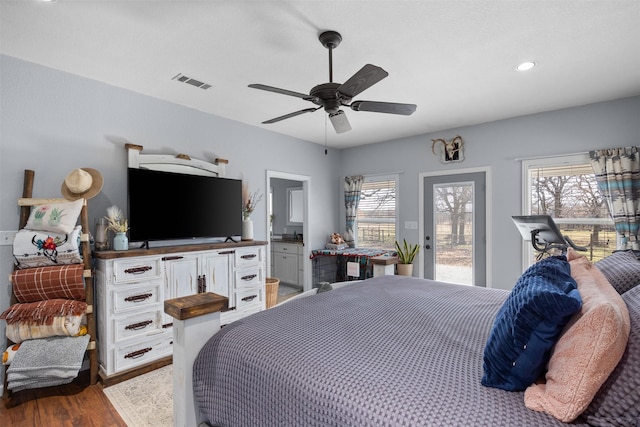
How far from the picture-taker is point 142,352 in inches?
109

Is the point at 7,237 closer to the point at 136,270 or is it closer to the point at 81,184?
the point at 81,184

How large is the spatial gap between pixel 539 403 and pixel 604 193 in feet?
11.9

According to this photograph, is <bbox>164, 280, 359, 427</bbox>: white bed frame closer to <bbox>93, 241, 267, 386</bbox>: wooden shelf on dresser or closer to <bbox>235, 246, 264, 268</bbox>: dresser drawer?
<bbox>93, 241, 267, 386</bbox>: wooden shelf on dresser

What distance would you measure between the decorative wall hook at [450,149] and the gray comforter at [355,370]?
311 cm

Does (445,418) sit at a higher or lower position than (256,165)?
lower

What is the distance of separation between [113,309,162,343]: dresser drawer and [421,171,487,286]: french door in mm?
3589

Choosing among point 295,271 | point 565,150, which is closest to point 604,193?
point 565,150

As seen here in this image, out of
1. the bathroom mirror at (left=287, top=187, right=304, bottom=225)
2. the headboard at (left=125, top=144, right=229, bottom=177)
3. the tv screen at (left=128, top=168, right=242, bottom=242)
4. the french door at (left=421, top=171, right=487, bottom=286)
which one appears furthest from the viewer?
the bathroom mirror at (left=287, top=187, right=304, bottom=225)

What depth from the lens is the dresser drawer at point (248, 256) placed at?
3551mm

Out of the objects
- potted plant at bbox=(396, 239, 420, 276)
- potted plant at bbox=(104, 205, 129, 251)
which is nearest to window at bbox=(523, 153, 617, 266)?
potted plant at bbox=(396, 239, 420, 276)

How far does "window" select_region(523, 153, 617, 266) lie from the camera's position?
3594 mm

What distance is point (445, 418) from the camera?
84cm

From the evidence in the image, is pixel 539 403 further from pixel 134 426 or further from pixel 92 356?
pixel 92 356

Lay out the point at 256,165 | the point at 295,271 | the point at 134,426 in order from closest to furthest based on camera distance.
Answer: the point at 134,426 < the point at 256,165 < the point at 295,271
